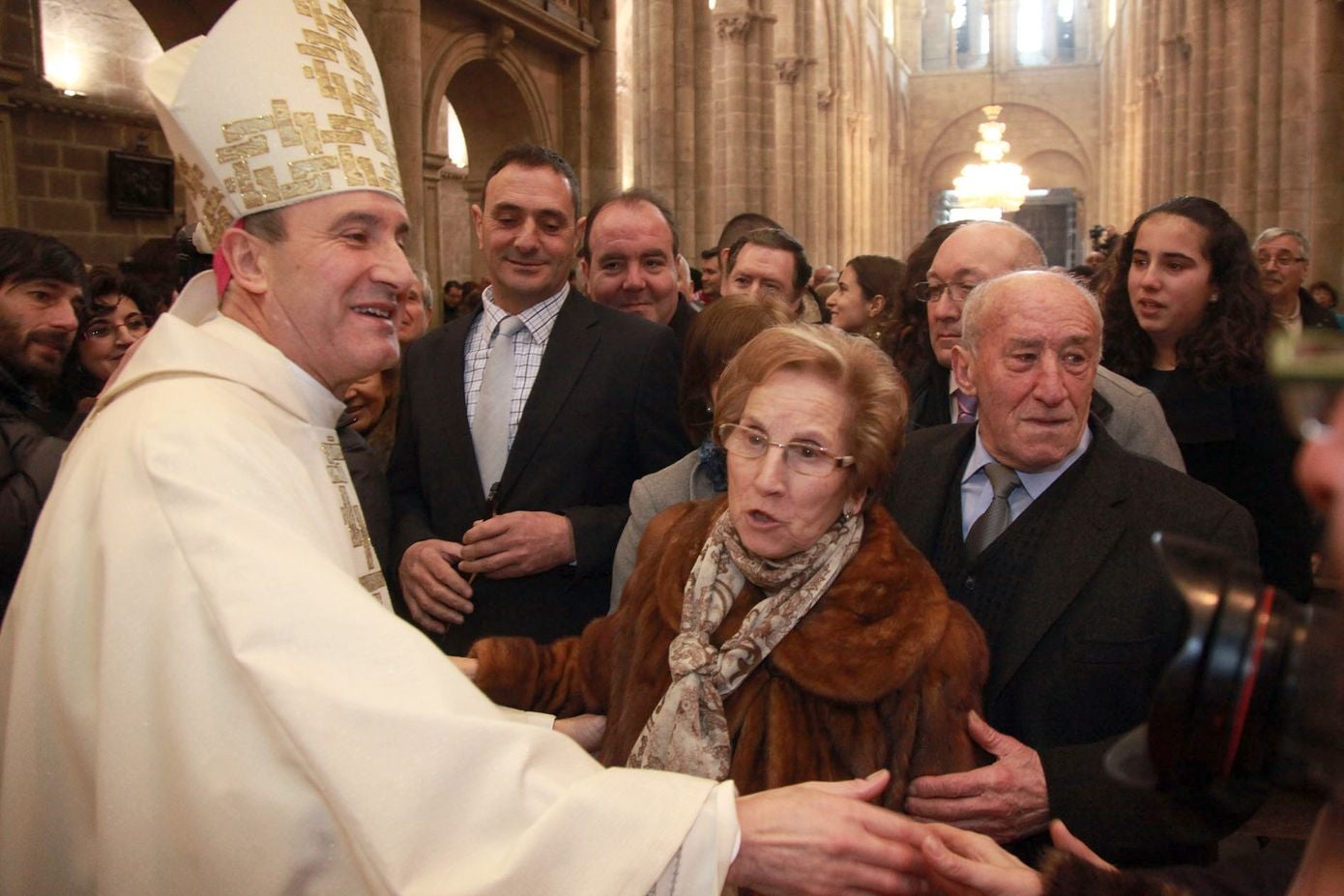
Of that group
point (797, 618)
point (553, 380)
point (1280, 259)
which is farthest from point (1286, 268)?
point (797, 618)

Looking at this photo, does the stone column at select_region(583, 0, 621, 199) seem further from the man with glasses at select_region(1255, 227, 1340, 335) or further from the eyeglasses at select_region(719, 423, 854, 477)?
the eyeglasses at select_region(719, 423, 854, 477)

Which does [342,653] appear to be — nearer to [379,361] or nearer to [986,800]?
[379,361]

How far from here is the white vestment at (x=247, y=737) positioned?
5.08 ft

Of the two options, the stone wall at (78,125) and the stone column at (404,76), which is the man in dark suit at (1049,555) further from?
the stone wall at (78,125)

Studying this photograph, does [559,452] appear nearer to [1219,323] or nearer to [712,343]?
[712,343]

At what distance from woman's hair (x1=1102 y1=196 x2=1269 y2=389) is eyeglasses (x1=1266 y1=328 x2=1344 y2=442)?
112 inches

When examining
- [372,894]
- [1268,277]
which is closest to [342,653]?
[372,894]

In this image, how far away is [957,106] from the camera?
146 feet

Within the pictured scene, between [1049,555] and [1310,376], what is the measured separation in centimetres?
161

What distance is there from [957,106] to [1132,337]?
43579mm

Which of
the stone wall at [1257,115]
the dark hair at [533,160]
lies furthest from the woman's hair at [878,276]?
the stone wall at [1257,115]

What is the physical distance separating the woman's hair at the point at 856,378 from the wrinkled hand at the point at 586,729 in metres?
0.72

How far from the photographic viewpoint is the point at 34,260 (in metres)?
3.65

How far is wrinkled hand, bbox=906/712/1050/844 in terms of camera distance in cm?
205
